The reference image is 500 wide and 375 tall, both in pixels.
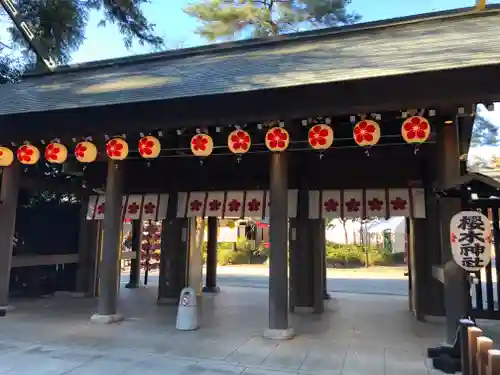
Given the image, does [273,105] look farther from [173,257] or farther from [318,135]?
[173,257]

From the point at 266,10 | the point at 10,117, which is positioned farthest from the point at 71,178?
the point at 266,10

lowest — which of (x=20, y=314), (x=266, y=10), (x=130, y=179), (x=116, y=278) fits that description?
(x=20, y=314)

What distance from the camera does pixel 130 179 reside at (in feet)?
38.8

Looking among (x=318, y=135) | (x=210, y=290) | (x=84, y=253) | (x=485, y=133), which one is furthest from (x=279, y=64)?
(x=485, y=133)

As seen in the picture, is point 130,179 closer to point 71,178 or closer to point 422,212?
point 71,178

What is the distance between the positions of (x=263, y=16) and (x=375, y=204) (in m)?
13.2

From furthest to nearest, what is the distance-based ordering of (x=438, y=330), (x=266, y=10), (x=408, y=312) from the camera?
(x=266, y=10)
(x=408, y=312)
(x=438, y=330)

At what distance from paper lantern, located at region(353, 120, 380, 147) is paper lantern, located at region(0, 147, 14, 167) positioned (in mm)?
7360

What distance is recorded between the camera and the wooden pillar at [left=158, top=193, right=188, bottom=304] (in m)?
11.7

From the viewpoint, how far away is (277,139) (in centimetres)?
717

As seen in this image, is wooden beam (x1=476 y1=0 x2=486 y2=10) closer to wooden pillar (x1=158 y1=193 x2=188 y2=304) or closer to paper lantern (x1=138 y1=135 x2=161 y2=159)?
paper lantern (x1=138 y1=135 x2=161 y2=159)

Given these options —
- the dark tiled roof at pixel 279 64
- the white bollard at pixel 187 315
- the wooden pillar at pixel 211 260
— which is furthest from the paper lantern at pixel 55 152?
the wooden pillar at pixel 211 260

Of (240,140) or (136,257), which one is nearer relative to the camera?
(240,140)

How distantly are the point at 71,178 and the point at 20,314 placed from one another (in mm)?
4361
